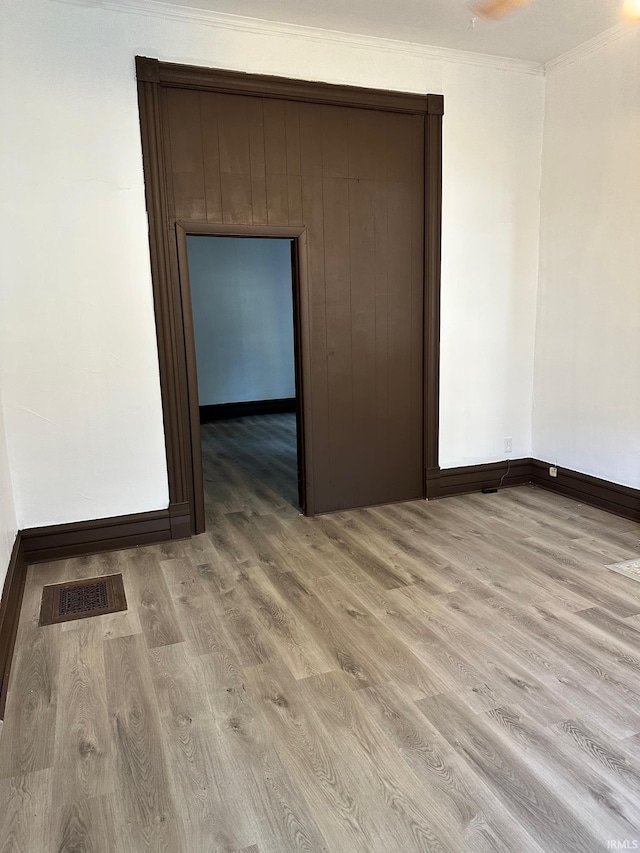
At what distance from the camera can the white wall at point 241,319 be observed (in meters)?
8.36

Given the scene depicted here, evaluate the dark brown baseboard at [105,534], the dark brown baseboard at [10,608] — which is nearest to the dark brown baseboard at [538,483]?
the dark brown baseboard at [105,534]

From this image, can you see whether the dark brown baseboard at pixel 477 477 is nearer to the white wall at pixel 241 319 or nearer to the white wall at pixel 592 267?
the white wall at pixel 592 267

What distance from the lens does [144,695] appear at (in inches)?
92.4

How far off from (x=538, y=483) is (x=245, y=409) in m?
4.85

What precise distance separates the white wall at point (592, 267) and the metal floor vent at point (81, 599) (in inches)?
132

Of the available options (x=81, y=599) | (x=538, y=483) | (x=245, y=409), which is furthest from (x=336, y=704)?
(x=245, y=409)

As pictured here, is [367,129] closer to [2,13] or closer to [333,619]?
[2,13]

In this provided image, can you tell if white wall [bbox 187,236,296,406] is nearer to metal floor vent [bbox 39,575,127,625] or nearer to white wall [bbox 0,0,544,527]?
white wall [bbox 0,0,544,527]

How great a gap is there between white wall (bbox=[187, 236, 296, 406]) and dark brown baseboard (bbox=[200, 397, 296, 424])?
75 mm

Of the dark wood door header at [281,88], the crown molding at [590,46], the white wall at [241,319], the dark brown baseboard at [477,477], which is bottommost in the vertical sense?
the dark brown baseboard at [477,477]

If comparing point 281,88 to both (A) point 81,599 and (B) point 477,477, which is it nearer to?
(B) point 477,477

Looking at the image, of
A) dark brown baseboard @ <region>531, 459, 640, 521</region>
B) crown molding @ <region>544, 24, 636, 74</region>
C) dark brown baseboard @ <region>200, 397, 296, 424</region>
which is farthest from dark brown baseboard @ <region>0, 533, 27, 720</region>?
dark brown baseboard @ <region>200, 397, 296, 424</region>

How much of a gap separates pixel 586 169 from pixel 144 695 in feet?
14.1

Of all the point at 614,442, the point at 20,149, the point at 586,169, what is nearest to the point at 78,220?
the point at 20,149
